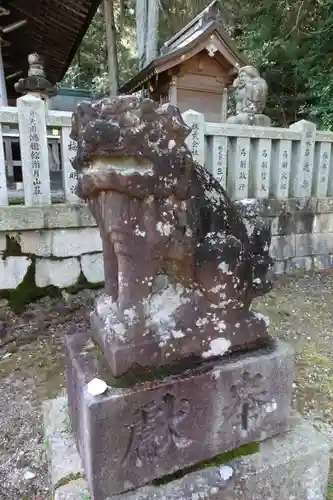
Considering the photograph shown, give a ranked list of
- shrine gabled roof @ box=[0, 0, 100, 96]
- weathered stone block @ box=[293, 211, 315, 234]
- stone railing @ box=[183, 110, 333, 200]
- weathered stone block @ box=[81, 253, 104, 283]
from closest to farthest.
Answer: weathered stone block @ box=[81, 253, 104, 283], stone railing @ box=[183, 110, 333, 200], weathered stone block @ box=[293, 211, 315, 234], shrine gabled roof @ box=[0, 0, 100, 96]

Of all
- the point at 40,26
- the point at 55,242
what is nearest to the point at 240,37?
the point at 40,26

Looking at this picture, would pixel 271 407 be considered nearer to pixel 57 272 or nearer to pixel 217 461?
pixel 217 461

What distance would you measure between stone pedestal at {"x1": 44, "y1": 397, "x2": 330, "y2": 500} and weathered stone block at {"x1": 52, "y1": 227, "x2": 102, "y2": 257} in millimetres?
1896

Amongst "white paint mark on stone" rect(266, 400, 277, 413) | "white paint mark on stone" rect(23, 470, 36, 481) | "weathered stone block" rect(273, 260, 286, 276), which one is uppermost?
"white paint mark on stone" rect(266, 400, 277, 413)

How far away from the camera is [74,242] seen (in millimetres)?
3270

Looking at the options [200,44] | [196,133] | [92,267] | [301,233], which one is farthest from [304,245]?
[200,44]

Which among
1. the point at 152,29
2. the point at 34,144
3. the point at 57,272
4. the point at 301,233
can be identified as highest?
the point at 152,29

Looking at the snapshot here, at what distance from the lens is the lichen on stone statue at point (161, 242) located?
1.06m

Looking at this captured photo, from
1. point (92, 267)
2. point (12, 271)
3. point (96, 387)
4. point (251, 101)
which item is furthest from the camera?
point (251, 101)

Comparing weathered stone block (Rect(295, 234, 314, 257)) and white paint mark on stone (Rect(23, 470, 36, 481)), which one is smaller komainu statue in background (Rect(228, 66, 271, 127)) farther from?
white paint mark on stone (Rect(23, 470, 36, 481))

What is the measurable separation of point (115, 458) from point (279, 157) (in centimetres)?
379

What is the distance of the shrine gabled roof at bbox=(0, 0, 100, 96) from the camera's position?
17.7 feet

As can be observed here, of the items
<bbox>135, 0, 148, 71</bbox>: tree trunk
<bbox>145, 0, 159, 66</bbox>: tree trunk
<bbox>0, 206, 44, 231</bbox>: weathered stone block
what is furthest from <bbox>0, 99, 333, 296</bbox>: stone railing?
<bbox>135, 0, 148, 71</bbox>: tree trunk

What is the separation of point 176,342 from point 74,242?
2227mm
